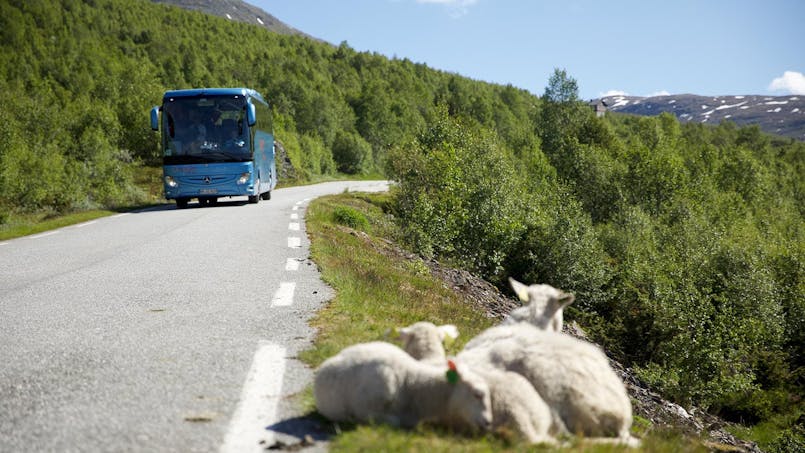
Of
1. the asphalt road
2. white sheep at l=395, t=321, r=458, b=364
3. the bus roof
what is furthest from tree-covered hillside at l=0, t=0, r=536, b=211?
white sheep at l=395, t=321, r=458, b=364

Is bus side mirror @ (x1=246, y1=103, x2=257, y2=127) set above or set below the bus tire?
above

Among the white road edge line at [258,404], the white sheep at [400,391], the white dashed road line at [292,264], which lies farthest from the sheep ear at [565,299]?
the white dashed road line at [292,264]

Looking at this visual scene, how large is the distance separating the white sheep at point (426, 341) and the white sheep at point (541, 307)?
550mm

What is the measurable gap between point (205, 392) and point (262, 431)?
0.79 meters

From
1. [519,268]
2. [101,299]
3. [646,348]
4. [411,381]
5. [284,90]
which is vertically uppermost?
[284,90]

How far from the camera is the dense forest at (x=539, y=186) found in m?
29.4

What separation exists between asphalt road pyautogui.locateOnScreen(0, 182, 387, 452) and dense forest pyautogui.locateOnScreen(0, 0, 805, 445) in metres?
11.0

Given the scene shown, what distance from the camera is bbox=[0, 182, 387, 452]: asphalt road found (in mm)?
3223

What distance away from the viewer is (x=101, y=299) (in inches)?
270

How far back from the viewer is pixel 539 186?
169 ft

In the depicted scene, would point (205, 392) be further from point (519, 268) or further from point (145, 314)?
point (519, 268)

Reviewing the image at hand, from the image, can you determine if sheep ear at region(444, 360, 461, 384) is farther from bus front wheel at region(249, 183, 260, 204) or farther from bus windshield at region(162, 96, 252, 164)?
bus front wheel at region(249, 183, 260, 204)

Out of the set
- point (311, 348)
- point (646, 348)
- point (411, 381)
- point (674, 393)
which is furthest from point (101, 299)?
point (646, 348)

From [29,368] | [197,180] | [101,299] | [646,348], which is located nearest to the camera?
[29,368]
